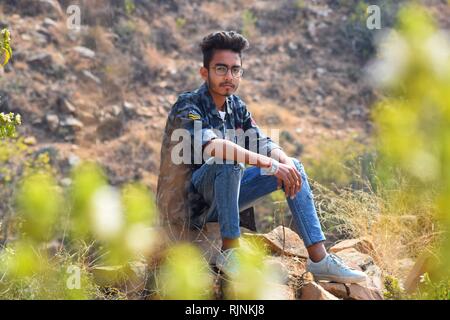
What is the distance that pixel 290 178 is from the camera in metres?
2.85

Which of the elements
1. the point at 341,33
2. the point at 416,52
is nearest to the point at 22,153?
the point at 341,33

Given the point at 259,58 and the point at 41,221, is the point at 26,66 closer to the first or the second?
the point at 259,58

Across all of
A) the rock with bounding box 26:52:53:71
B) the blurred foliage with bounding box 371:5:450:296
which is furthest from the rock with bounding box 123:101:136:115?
the blurred foliage with bounding box 371:5:450:296

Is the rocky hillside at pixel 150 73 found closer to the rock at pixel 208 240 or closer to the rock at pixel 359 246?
the rock at pixel 359 246

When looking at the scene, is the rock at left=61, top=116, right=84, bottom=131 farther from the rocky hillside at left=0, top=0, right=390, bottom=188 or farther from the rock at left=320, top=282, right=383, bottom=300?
the rock at left=320, top=282, right=383, bottom=300

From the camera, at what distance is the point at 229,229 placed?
9.33ft

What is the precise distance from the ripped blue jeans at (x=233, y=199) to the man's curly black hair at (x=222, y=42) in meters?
0.56

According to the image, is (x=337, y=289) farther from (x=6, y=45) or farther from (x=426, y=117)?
(x=6, y=45)

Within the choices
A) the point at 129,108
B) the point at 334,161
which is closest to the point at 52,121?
the point at 129,108

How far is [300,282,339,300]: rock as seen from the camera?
2.71 meters

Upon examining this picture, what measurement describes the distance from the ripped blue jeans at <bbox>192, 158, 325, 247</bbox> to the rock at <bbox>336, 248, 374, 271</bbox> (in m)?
0.54

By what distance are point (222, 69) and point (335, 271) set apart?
1.03m

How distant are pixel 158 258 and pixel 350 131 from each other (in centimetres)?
923

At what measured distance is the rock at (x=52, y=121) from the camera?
11078 millimetres
